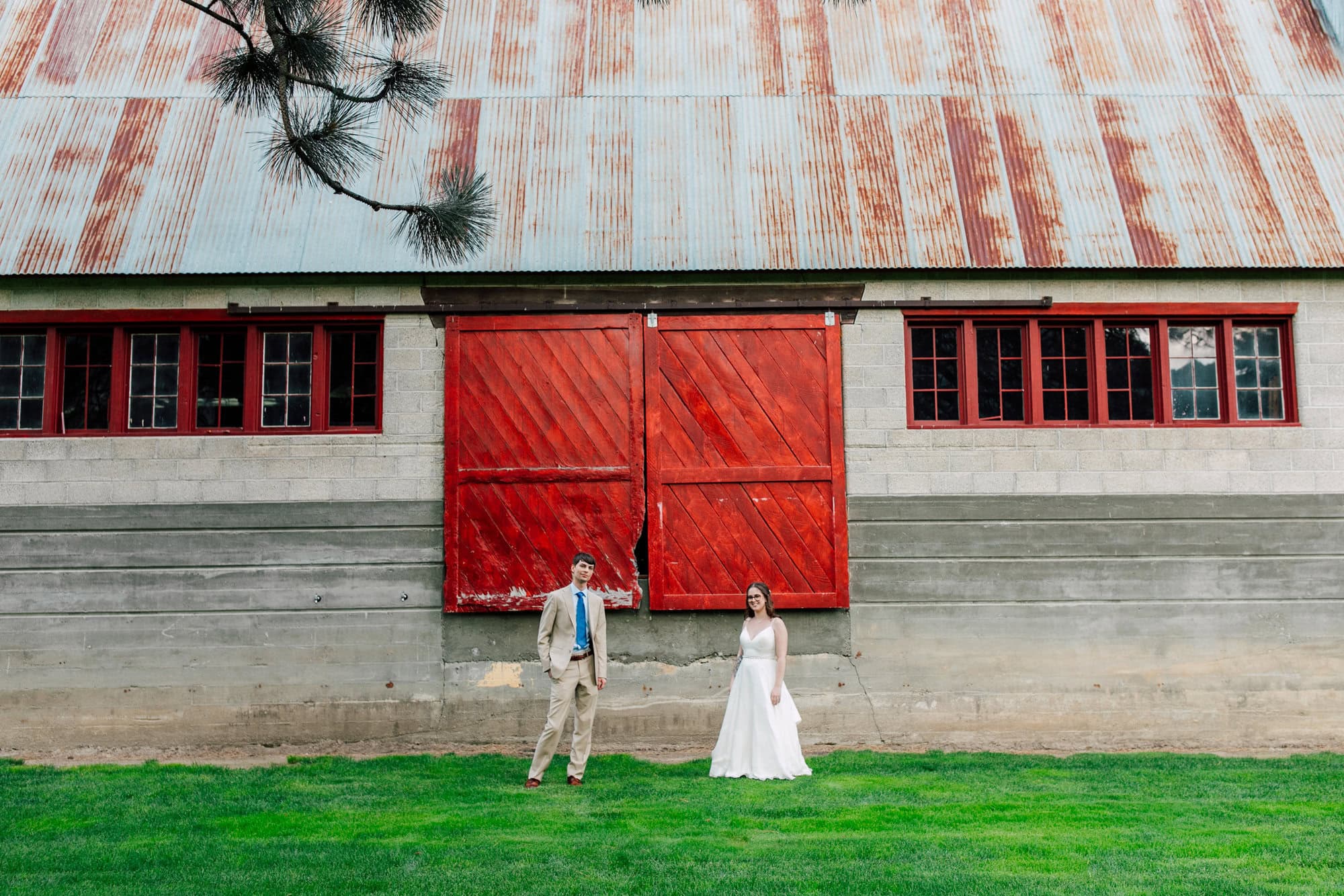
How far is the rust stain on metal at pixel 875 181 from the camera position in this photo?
10000 millimetres

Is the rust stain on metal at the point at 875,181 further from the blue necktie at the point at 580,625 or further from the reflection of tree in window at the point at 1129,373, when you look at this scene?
the blue necktie at the point at 580,625

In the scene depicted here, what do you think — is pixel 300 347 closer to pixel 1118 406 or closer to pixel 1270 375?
pixel 1118 406

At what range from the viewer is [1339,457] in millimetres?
10086

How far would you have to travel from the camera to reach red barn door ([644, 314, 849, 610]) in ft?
32.1

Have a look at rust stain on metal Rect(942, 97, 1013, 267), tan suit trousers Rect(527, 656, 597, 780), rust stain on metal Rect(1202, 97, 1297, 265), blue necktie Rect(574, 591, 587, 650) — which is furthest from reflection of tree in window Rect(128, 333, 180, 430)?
rust stain on metal Rect(1202, 97, 1297, 265)

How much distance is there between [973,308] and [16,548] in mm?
8503

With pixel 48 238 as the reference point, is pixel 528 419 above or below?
below

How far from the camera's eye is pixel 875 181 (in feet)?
34.3

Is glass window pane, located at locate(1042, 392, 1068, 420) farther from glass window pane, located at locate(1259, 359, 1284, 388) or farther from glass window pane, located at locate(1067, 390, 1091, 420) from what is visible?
glass window pane, located at locate(1259, 359, 1284, 388)

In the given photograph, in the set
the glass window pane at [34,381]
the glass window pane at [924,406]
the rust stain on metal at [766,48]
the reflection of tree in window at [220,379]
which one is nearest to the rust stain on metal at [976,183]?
the glass window pane at [924,406]

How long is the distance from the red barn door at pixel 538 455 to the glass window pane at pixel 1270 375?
556cm

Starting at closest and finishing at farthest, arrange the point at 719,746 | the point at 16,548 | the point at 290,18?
the point at 290,18 < the point at 719,746 < the point at 16,548

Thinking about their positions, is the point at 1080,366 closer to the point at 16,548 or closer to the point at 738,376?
the point at 738,376

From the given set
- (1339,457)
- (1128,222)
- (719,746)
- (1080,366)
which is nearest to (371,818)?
(719,746)
